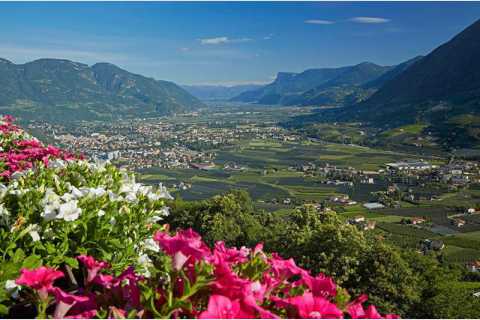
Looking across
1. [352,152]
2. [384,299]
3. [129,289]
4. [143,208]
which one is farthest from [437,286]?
[352,152]

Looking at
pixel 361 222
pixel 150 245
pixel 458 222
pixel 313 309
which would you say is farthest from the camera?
pixel 458 222

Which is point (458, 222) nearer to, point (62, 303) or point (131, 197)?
point (131, 197)

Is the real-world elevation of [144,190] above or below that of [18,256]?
above

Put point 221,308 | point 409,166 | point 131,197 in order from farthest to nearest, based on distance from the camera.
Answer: point 409,166, point 131,197, point 221,308

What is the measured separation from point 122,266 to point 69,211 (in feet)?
2.63

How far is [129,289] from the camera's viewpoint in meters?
2.70

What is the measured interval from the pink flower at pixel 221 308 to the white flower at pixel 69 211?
1958mm

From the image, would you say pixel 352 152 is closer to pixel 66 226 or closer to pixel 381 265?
pixel 381 265

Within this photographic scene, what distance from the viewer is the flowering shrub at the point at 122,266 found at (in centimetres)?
230

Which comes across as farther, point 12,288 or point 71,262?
point 71,262

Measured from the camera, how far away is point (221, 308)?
6.79 feet

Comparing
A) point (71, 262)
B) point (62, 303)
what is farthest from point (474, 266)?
point (62, 303)

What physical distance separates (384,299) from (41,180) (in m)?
15.7

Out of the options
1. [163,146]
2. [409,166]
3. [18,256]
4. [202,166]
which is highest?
[18,256]
